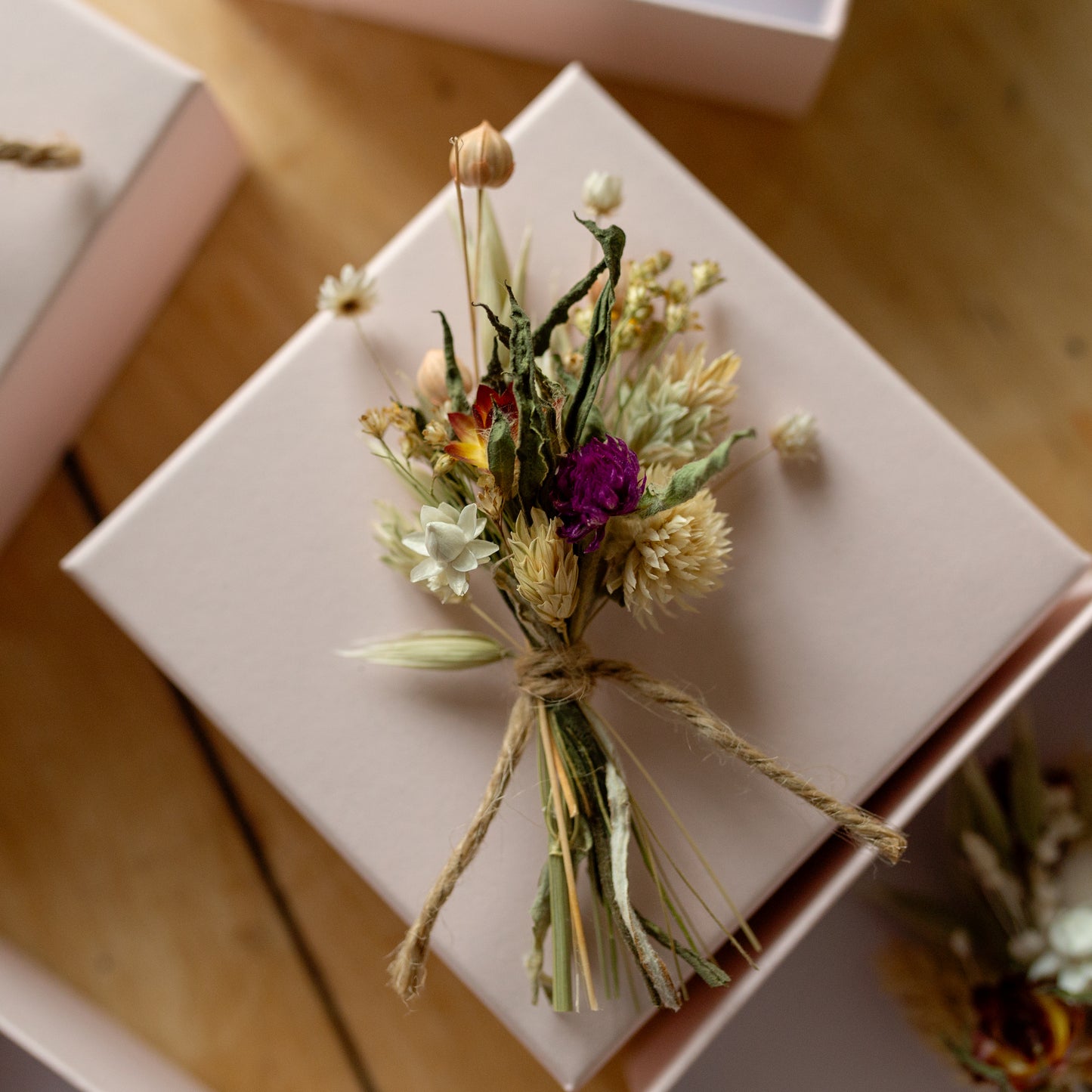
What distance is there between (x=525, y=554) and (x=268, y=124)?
788 mm

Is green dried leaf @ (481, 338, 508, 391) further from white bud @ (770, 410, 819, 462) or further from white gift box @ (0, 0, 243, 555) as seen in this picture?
white gift box @ (0, 0, 243, 555)

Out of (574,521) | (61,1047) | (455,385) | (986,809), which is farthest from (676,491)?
(61,1047)

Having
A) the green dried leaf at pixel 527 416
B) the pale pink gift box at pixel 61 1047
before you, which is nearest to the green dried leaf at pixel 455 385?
the green dried leaf at pixel 527 416

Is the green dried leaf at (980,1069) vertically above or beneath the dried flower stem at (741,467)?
beneath

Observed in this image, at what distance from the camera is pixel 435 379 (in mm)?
748

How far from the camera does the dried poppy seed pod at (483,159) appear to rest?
65 centimetres

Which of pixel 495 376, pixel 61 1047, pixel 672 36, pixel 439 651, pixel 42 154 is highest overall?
pixel 672 36

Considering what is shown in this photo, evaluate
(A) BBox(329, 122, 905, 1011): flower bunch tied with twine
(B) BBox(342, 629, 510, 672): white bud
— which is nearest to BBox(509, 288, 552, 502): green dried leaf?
(A) BBox(329, 122, 905, 1011): flower bunch tied with twine

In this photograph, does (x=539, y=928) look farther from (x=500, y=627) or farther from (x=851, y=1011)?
(x=851, y=1011)

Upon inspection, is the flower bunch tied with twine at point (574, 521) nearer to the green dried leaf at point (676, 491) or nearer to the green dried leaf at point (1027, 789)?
the green dried leaf at point (676, 491)

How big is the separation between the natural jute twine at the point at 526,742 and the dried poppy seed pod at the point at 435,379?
0.22 metres

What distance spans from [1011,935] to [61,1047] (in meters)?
0.93

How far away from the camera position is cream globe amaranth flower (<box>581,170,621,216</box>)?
749mm

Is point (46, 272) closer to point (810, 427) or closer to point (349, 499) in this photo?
point (349, 499)
